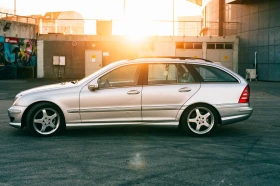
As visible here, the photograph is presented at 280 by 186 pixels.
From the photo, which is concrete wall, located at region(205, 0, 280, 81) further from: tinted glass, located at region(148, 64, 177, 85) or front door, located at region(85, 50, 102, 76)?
tinted glass, located at region(148, 64, 177, 85)

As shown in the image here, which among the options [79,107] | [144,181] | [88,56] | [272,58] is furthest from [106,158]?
[88,56]

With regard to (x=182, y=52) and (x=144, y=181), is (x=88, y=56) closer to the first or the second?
(x=182, y=52)

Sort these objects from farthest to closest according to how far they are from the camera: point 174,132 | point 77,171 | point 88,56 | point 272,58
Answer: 1. point 88,56
2. point 272,58
3. point 174,132
4. point 77,171

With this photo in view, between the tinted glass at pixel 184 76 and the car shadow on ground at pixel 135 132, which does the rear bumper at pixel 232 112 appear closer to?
the car shadow on ground at pixel 135 132

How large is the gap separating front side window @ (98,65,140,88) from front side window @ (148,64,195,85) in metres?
0.26

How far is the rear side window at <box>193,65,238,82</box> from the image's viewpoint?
293 inches

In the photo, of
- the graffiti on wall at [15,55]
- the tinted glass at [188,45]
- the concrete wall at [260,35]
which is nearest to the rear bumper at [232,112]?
the concrete wall at [260,35]

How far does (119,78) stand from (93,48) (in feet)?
93.6

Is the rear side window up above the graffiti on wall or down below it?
below

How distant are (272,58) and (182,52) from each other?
28.3 feet

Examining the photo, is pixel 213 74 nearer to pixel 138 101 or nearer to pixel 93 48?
pixel 138 101

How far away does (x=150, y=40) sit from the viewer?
35.9 meters

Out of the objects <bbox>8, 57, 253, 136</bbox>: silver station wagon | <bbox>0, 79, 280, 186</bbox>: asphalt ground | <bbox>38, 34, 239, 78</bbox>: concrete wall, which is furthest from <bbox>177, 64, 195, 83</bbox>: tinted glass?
<bbox>38, 34, 239, 78</bbox>: concrete wall

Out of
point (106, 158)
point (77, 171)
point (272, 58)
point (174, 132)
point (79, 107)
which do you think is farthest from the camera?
point (272, 58)
